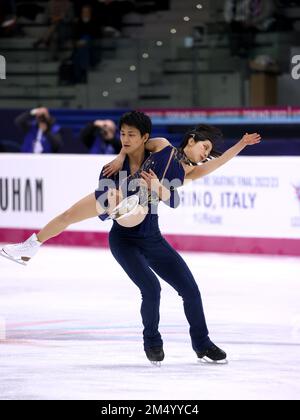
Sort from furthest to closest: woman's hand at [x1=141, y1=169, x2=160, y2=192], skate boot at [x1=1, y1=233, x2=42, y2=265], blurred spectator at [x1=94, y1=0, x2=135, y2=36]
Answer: blurred spectator at [x1=94, y1=0, x2=135, y2=36]
skate boot at [x1=1, y1=233, x2=42, y2=265]
woman's hand at [x1=141, y1=169, x2=160, y2=192]

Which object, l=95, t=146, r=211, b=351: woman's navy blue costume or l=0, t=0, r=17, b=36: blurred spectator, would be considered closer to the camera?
l=95, t=146, r=211, b=351: woman's navy blue costume

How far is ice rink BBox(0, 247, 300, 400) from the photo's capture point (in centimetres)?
557

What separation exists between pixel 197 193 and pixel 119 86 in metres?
4.70

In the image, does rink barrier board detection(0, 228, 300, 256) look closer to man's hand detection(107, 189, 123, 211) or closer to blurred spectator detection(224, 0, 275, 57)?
blurred spectator detection(224, 0, 275, 57)

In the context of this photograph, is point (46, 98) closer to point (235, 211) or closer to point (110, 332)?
point (235, 211)

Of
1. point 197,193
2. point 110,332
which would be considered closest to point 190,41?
point 197,193

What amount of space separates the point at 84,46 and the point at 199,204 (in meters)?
5.46

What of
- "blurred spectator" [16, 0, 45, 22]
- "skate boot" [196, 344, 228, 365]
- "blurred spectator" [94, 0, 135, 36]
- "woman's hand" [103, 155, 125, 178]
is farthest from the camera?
"blurred spectator" [16, 0, 45, 22]

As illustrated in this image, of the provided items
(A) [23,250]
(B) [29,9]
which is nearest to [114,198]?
(A) [23,250]

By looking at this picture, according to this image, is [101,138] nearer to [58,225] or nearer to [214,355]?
[58,225]

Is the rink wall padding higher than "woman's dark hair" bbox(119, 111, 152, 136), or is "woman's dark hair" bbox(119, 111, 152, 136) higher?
"woman's dark hair" bbox(119, 111, 152, 136)

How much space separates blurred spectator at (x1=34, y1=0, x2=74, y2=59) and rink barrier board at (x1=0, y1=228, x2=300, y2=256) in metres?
A: 4.92

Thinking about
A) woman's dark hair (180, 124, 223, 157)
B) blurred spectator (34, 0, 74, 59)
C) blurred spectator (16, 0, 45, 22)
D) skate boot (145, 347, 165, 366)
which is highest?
blurred spectator (16, 0, 45, 22)

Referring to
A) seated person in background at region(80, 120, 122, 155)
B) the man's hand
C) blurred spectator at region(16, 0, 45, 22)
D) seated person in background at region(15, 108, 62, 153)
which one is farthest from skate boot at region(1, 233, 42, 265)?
blurred spectator at region(16, 0, 45, 22)
